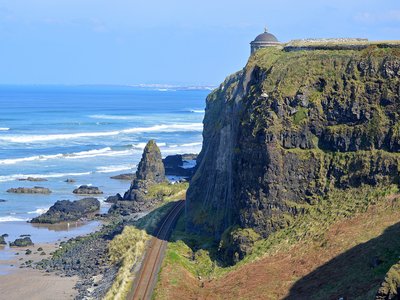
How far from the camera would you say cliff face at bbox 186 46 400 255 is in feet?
166

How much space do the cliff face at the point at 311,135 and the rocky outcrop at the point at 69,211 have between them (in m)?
26.0

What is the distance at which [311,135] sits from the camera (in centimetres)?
5253

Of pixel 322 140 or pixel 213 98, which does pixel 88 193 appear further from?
pixel 322 140

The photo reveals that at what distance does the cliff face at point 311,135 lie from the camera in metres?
50.6

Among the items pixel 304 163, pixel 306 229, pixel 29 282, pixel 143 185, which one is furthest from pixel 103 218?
pixel 306 229

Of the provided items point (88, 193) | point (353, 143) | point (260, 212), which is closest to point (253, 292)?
point (260, 212)

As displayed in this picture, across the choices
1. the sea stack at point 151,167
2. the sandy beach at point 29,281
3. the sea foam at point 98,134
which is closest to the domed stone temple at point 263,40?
the sea stack at point 151,167

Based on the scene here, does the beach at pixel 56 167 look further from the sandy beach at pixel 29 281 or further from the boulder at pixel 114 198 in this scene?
the boulder at pixel 114 198

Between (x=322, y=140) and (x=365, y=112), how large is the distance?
345 centimetres

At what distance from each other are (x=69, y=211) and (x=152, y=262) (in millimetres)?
28596

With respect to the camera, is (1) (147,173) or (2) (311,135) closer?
(2) (311,135)

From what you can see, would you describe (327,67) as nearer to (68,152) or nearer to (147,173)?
(147,173)

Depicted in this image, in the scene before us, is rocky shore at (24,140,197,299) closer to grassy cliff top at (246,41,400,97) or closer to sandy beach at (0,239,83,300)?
sandy beach at (0,239,83,300)

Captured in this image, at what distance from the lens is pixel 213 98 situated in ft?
338
